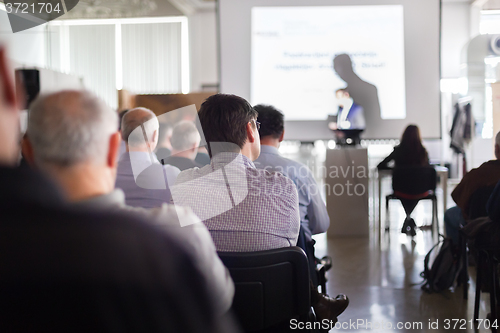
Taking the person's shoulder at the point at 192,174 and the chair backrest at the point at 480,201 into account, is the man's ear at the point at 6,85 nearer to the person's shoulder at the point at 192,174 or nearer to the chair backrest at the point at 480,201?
the person's shoulder at the point at 192,174

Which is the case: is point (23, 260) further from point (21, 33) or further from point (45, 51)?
point (45, 51)

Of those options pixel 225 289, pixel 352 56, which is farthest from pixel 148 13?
pixel 225 289

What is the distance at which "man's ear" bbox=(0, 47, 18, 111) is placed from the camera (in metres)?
0.46

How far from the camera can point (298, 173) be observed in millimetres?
2369

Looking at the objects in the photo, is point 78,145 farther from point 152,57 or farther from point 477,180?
point 152,57

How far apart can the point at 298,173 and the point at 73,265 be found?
196cm

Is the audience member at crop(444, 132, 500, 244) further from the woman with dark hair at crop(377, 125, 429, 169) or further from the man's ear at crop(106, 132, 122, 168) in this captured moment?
the man's ear at crop(106, 132, 122, 168)

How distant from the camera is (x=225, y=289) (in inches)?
32.8

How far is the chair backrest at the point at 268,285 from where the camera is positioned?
1.21m

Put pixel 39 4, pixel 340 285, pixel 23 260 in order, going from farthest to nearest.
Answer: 1. pixel 39 4
2. pixel 340 285
3. pixel 23 260

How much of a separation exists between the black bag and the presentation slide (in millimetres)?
2353

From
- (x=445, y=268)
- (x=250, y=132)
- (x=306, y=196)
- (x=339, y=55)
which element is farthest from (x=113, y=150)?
(x=339, y=55)

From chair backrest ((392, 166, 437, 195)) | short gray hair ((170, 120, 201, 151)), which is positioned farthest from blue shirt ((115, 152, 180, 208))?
chair backrest ((392, 166, 437, 195))

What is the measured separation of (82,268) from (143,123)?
6.77ft
